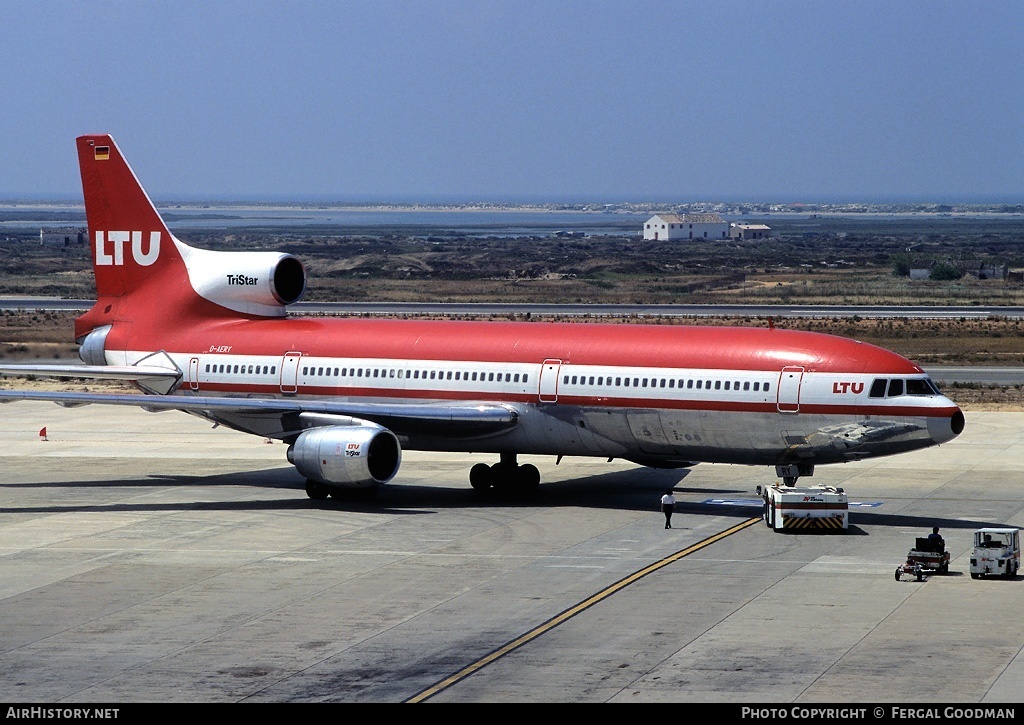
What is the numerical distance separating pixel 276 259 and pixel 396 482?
8177 mm

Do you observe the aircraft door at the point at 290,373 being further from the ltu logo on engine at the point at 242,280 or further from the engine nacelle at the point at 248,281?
the ltu logo on engine at the point at 242,280

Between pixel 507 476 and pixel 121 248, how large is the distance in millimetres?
15620

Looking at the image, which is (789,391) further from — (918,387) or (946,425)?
(946,425)

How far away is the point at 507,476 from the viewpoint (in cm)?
4559

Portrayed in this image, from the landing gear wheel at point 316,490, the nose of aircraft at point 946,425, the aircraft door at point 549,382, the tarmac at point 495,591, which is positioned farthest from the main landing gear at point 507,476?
the nose of aircraft at point 946,425

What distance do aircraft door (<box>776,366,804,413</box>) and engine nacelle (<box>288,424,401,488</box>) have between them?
1042 centimetres

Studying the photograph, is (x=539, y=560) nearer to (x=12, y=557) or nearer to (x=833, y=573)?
(x=833, y=573)

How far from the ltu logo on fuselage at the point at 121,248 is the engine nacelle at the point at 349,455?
36.9ft

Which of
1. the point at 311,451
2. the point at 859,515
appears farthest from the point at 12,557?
A: the point at 859,515

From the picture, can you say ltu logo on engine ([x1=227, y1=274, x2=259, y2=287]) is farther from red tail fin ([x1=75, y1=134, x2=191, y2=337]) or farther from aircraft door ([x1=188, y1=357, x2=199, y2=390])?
aircraft door ([x1=188, y1=357, x2=199, y2=390])

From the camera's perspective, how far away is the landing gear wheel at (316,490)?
43.7 metres

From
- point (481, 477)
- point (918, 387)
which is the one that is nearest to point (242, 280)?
point (481, 477)

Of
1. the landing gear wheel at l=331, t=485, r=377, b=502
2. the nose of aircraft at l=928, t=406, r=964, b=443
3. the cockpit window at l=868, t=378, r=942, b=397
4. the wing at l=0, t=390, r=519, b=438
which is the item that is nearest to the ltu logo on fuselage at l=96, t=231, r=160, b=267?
the wing at l=0, t=390, r=519, b=438

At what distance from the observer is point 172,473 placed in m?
50.2
